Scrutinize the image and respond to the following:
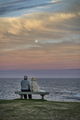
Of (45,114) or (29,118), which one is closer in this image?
(29,118)

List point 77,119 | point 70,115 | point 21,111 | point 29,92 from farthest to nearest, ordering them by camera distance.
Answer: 1. point 29,92
2. point 21,111
3. point 70,115
4. point 77,119

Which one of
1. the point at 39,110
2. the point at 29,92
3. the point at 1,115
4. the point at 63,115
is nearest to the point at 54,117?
the point at 63,115

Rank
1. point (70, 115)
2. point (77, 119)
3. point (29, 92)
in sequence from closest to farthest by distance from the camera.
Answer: point (77, 119)
point (70, 115)
point (29, 92)

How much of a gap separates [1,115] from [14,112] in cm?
87

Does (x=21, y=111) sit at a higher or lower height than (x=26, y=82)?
lower

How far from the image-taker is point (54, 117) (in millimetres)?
11320

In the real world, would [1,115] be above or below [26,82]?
below

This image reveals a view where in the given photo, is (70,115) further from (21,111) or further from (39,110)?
(21,111)

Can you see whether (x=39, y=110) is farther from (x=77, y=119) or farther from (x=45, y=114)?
(x=77, y=119)

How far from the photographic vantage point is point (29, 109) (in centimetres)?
1331

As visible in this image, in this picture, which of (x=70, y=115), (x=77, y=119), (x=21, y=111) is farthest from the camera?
(x=21, y=111)

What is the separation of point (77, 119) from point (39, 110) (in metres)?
2.79

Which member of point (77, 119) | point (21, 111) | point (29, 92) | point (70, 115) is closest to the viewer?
point (77, 119)

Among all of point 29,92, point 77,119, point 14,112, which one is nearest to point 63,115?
point 77,119
